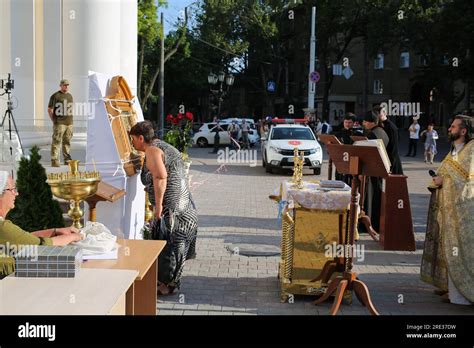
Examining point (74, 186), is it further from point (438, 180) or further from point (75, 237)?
point (438, 180)

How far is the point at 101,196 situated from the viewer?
588 cm

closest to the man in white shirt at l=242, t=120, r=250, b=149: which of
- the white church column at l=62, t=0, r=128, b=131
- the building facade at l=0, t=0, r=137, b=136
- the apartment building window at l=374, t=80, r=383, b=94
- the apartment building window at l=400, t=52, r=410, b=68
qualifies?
the building facade at l=0, t=0, r=137, b=136

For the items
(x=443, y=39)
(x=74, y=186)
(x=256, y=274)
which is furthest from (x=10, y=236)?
(x=443, y=39)

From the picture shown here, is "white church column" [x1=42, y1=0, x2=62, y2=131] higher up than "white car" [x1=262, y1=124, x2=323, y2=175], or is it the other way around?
"white church column" [x1=42, y1=0, x2=62, y2=131]

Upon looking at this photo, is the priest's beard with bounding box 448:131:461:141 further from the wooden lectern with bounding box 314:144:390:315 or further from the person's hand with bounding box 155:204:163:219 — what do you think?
the person's hand with bounding box 155:204:163:219

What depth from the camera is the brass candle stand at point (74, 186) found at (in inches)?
196

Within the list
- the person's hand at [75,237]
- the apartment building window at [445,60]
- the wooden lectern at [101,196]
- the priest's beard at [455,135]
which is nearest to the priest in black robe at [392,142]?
the priest's beard at [455,135]

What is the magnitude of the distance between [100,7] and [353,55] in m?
47.4

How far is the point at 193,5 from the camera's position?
52281 mm

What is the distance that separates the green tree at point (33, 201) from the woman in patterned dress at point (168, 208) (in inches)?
38.0

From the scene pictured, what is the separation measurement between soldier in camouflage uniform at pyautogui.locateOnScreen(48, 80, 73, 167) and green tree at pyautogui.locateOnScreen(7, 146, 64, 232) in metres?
4.48

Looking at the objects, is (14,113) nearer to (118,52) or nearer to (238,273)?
(118,52)

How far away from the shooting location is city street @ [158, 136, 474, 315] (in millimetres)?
6152

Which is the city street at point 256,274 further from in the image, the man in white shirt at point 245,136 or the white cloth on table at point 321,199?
the man in white shirt at point 245,136
